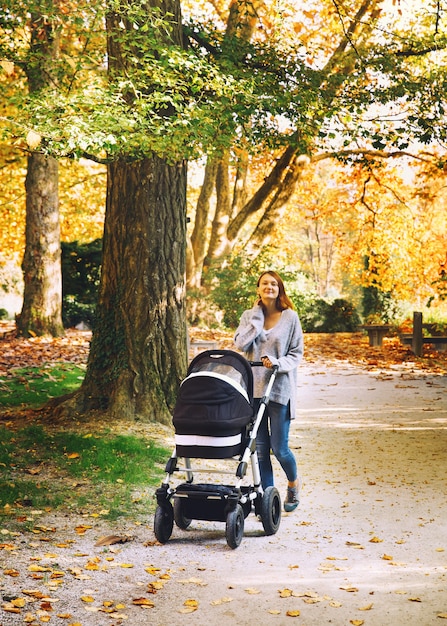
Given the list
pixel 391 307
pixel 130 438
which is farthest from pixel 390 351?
pixel 130 438

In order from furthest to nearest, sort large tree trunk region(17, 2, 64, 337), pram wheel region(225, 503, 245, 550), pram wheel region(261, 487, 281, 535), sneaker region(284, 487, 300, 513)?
large tree trunk region(17, 2, 64, 337), sneaker region(284, 487, 300, 513), pram wheel region(261, 487, 281, 535), pram wheel region(225, 503, 245, 550)

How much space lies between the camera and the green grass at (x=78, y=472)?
680 centimetres

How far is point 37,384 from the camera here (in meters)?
12.4

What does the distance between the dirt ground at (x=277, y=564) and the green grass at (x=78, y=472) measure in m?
0.36

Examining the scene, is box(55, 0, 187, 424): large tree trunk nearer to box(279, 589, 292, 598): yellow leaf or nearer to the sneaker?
the sneaker

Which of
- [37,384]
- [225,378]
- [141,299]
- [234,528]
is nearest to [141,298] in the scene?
[141,299]

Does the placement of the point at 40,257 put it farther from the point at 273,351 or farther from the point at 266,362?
the point at 266,362

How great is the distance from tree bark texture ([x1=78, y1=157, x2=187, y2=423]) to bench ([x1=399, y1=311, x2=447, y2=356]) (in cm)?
995

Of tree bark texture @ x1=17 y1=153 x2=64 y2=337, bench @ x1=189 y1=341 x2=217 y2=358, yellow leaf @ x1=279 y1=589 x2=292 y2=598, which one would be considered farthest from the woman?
tree bark texture @ x1=17 y1=153 x2=64 y2=337

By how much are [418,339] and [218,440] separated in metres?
14.0

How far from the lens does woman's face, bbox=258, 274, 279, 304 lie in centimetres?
661

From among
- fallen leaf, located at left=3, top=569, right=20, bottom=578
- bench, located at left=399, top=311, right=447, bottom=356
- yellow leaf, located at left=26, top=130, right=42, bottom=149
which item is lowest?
fallen leaf, located at left=3, top=569, right=20, bottom=578

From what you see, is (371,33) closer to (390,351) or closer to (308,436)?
(390,351)

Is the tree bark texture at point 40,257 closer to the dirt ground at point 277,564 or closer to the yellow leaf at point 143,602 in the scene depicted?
the dirt ground at point 277,564
